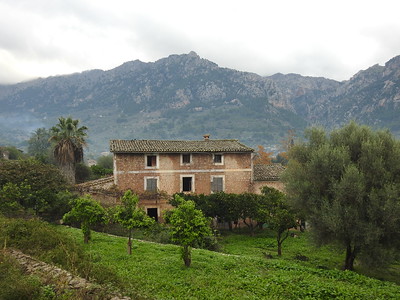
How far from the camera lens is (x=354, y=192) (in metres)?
13.7

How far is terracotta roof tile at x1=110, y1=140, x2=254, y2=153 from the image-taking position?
2709 cm

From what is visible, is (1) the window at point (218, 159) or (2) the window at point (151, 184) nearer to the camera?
(2) the window at point (151, 184)

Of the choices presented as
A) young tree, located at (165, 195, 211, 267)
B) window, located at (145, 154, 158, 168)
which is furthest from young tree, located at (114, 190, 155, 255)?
window, located at (145, 154, 158, 168)

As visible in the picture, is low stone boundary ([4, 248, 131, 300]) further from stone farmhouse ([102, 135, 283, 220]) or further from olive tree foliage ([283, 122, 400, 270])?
stone farmhouse ([102, 135, 283, 220])

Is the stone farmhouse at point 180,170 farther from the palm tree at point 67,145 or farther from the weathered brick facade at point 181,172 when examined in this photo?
the palm tree at point 67,145

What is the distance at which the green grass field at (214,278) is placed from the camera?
31.0ft

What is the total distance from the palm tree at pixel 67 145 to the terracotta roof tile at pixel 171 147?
4680mm

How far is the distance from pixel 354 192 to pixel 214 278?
7629 millimetres

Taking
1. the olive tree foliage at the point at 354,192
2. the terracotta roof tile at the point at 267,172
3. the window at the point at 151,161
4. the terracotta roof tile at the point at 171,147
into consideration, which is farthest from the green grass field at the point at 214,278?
the terracotta roof tile at the point at 267,172

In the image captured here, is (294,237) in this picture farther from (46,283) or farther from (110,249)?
(46,283)

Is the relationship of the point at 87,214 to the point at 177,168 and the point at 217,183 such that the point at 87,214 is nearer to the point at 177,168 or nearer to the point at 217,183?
the point at 177,168

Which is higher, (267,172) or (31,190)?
(267,172)

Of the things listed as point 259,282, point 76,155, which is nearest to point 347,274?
point 259,282

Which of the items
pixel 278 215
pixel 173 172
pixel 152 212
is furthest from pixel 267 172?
pixel 278 215
